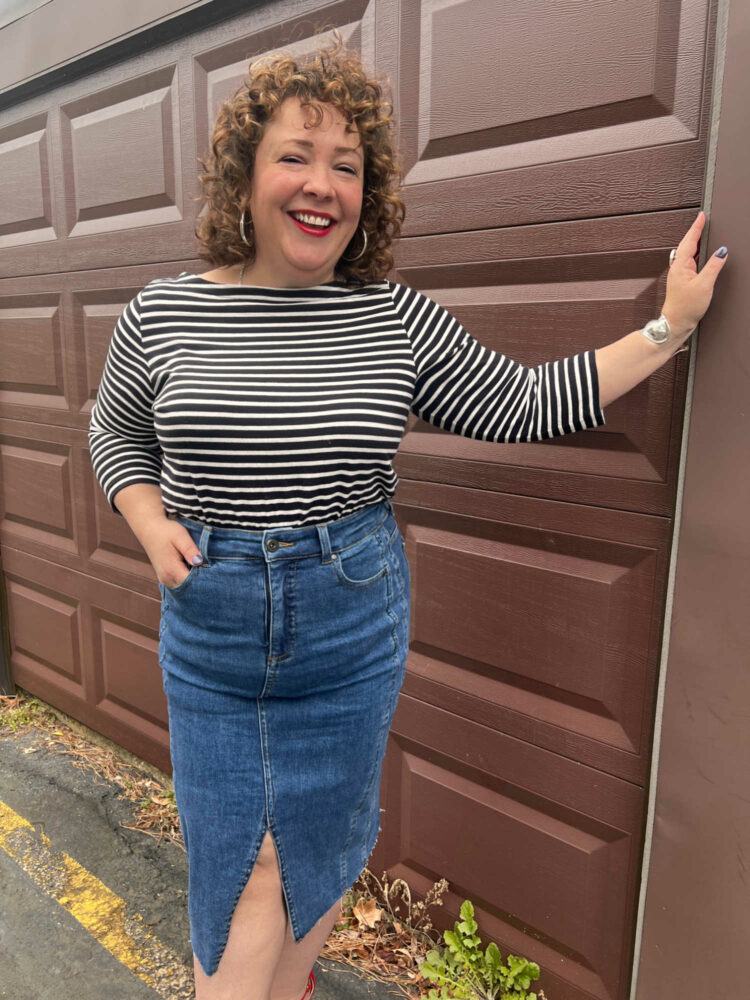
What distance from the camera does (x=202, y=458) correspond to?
4.84 ft

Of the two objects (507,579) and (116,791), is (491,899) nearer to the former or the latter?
(507,579)

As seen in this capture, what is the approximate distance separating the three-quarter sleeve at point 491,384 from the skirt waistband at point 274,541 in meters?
0.36

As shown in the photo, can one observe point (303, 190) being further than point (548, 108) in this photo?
No

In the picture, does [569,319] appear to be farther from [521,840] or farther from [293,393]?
[521,840]

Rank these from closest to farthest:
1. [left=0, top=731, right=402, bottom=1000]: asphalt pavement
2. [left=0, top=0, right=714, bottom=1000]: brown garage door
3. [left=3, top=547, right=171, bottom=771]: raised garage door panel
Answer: [left=0, top=0, right=714, bottom=1000]: brown garage door < [left=0, top=731, right=402, bottom=1000]: asphalt pavement < [left=3, top=547, right=171, bottom=771]: raised garage door panel

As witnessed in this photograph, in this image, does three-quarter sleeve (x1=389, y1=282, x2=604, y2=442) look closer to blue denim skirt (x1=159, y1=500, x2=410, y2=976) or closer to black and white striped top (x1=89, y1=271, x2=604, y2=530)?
black and white striped top (x1=89, y1=271, x2=604, y2=530)

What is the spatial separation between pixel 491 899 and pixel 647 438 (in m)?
1.36

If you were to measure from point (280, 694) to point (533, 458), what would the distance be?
88 centimetres

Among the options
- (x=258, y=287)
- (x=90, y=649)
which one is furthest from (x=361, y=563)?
(x=90, y=649)

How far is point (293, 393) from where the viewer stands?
146cm

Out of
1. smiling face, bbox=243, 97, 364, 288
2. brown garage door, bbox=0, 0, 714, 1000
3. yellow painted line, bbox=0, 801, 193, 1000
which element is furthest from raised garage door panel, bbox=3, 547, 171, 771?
smiling face, bbox=243, 97, 364, 288

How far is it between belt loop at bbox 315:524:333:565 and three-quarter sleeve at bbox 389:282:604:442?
1.26 feet

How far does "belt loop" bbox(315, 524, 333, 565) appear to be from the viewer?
58.6 inches

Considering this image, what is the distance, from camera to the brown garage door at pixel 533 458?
1.75m
